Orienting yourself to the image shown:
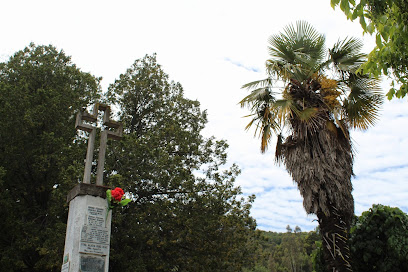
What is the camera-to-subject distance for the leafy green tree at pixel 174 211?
1293 cm

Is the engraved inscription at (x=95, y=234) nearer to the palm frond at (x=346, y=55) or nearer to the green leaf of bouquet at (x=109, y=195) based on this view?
the green leaf of bouquet at (x=109, y=195)

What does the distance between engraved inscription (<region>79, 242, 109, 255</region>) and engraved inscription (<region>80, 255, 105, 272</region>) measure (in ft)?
0.32

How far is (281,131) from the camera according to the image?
31.3ft

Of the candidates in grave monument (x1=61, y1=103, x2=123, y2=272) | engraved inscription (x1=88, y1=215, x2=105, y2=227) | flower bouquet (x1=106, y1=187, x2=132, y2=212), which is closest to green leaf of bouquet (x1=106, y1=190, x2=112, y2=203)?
flower bouquet (x1=106, y1=187, x2=132, y2=212)

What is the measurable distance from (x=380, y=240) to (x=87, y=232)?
927cm

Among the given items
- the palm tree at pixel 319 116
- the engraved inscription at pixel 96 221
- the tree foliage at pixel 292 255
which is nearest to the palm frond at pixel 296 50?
the palm tree at pixel 319 116

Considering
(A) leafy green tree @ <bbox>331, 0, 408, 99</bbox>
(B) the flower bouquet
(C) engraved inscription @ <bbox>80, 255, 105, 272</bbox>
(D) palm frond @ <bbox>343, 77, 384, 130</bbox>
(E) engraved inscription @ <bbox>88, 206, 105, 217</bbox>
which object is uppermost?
(D) palm frond @ <bbox>343, 77, 384, 130</bbox>

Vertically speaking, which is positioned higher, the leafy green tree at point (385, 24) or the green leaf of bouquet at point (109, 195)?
the leafy green tree at point (385, 24)

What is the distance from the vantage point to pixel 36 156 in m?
14.1

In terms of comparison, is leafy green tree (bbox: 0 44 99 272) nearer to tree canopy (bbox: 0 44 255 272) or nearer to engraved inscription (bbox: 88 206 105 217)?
tree canopy (bbox: 0 44 255 272)

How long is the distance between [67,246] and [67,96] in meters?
10.6

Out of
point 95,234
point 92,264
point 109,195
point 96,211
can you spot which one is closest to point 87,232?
point 95,234

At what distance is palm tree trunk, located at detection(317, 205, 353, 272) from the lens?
7.50 m

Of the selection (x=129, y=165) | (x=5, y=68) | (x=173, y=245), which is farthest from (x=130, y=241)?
(x=5, y=68)
